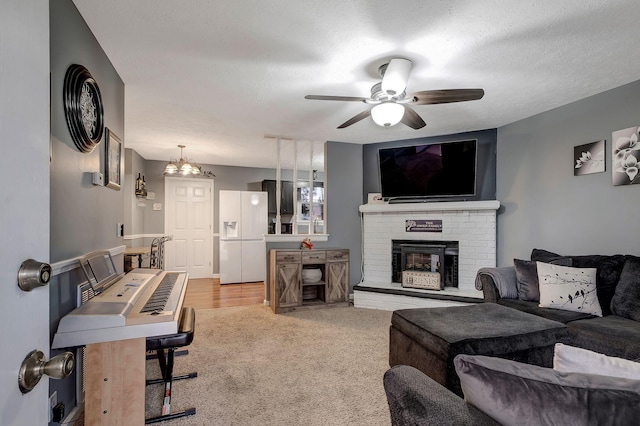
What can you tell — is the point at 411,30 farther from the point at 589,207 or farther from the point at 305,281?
the point at 305,281

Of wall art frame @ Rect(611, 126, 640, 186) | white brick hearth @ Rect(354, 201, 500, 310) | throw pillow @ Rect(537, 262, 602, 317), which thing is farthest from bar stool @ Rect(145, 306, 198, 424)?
wall art frame @ Rect(611, 126, 640, 186)

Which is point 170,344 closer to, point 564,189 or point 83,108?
point 83,108

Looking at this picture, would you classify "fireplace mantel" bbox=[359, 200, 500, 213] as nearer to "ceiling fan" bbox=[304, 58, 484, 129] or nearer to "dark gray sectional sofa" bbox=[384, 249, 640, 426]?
"dark gray sectional sofa" bbox=[384, 249, 640, 426]

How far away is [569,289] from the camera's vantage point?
256 centimetres

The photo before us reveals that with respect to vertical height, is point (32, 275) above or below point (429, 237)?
above

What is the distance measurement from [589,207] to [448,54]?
2195 millimetres

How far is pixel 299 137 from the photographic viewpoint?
14.5ft

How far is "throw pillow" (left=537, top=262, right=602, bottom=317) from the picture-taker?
8.13 ft

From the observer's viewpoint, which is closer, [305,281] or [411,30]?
[411,30]

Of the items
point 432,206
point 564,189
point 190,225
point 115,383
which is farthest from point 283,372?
point 190,225

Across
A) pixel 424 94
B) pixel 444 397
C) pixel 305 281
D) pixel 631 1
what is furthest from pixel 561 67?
pixel 305 281

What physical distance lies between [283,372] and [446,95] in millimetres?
2489

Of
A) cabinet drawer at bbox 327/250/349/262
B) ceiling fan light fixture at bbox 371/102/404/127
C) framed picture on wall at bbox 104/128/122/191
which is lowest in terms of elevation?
cabinet drawer at bbox 327/250/349/262

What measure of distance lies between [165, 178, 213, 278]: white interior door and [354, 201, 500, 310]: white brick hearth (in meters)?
3.57
